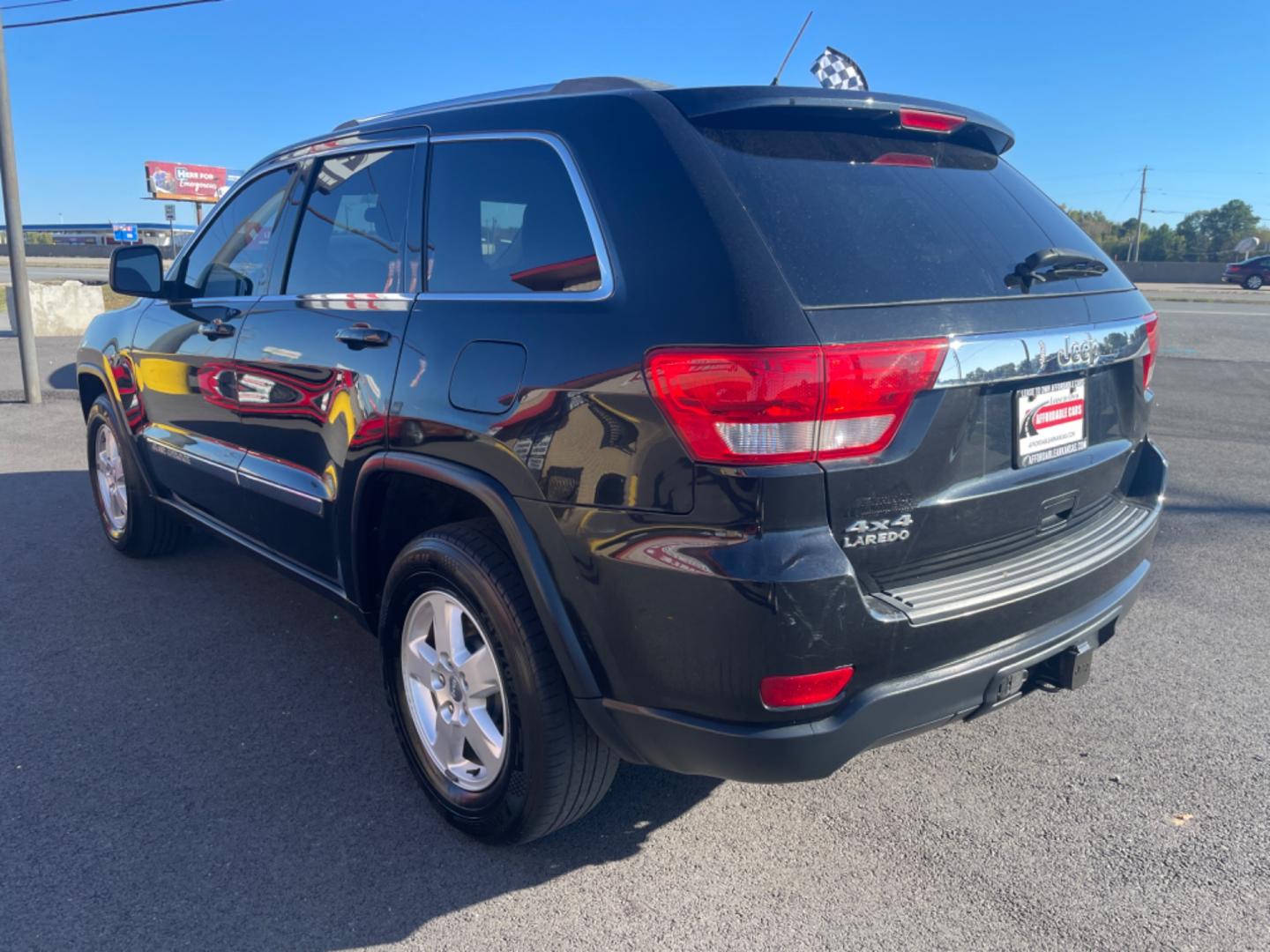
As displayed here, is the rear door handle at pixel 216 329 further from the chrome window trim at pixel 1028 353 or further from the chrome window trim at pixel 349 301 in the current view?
the chrome window trim at pixel 1028 353

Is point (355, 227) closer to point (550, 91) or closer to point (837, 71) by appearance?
Answer: point (550, 91)

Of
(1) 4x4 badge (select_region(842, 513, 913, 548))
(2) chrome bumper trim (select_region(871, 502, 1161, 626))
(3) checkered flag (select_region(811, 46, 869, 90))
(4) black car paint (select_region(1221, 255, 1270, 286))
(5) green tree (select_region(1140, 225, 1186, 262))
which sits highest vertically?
(5) green tree (select_region(1140, 225, 1186, 262))

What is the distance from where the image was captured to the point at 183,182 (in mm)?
62219

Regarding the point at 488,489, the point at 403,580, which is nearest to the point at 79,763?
the point at 403,580

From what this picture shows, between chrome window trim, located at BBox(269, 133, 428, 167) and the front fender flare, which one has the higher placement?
chrome window trim, located at BBox(269, 133, 428, 167)

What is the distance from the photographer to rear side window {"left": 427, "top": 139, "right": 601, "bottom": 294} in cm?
246

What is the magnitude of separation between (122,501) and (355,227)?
269 centimetres

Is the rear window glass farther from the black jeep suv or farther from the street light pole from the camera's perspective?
the street light pole

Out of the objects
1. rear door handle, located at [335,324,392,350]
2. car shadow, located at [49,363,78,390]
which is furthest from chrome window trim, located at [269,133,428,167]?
car shadow, located at [49,363,78,390]

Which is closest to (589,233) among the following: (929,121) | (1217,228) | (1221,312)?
(929,121)

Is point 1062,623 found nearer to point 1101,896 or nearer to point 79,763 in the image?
point 1101,896

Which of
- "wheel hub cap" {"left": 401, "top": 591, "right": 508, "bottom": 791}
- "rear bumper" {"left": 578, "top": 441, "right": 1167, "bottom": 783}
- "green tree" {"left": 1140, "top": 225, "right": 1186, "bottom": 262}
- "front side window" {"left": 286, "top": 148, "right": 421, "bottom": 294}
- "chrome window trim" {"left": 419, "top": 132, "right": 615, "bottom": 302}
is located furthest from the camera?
"green tree" {"left": 1140, "top": 225, "right": 1186, "bottom": 262}

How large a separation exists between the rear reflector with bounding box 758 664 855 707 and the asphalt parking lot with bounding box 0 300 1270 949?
26.7 inches

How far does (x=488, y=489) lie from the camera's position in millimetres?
2467
